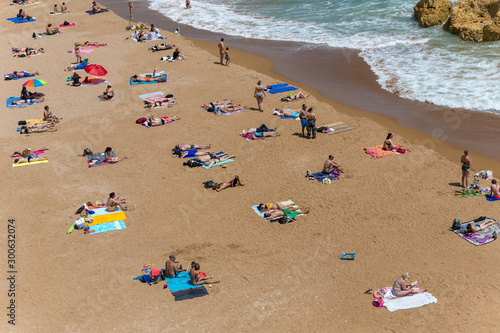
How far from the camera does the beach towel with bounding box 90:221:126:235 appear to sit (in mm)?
17656

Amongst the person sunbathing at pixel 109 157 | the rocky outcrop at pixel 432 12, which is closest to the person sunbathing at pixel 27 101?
the person sunbathing at pixel 109 157

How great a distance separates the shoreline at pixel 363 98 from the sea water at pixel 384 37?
3.09ft

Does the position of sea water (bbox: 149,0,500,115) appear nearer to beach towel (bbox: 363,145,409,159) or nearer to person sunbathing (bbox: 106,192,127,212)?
beach towel (bbox: 363,145,409,159)

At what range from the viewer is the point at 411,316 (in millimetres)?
13758

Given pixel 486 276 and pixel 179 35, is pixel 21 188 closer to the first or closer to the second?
pixel 486 276

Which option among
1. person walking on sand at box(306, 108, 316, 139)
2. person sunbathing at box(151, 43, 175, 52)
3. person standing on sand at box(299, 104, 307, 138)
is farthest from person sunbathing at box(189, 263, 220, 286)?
person sunbathing at box(151, 43, 175, 52)

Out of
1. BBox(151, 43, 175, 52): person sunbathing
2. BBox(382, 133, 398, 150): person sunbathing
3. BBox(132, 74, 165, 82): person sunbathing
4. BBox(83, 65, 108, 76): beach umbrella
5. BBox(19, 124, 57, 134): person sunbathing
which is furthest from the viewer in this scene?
BBox(151, 43, 175, 52): person sunbathing

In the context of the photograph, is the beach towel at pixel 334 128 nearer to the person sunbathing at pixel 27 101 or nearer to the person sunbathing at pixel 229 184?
the person sunbathing at pixel 229 184

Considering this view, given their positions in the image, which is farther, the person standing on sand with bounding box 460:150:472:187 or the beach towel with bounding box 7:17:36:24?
the beach towel with bounding box 7:17:36:24

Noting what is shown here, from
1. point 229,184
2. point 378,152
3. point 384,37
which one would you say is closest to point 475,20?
point 384,37

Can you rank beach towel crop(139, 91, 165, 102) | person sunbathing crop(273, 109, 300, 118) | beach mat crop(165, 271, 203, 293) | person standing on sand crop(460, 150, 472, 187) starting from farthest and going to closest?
1. beach towel crop(139, 91, 165, 102)
2. person sunbathing crop(273, 109, 300, 118)
3. person standing on sand crop(460, 150, 472, 187)
4. beach mat crop(165, 271, 203, 293)

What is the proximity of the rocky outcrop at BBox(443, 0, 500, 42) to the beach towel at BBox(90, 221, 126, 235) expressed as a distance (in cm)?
2681

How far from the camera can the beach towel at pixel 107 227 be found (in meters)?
17.7

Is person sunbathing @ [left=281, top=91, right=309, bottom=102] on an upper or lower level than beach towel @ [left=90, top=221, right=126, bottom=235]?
upper
